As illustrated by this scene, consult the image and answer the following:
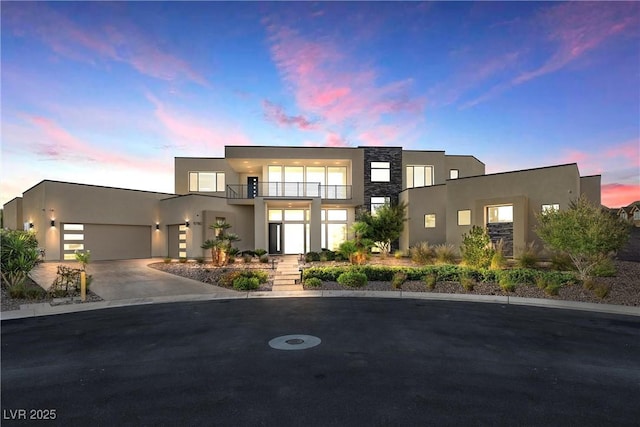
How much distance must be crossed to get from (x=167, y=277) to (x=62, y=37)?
1042cm

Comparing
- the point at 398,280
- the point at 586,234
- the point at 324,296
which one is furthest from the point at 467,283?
the point at 324,296

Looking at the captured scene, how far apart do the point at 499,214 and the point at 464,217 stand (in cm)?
199

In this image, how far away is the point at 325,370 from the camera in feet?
16.5

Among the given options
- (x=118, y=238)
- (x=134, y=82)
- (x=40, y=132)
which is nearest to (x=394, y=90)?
(x=134, y=82)

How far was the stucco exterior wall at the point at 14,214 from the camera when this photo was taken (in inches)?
1033

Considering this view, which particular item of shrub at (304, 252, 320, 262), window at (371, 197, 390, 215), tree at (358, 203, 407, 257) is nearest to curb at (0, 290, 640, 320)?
shrub at (304, 252, 320, 262)

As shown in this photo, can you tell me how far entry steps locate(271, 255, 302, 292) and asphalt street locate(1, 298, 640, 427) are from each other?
15.6ft

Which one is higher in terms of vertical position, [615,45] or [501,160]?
[615,45]

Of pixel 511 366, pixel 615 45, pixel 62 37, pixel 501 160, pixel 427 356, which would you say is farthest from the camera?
pixel 501 160

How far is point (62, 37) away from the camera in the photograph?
12.3 meters

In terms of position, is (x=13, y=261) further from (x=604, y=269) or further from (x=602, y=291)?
(x=604, y=269)

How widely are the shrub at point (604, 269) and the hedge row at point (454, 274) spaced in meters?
0.78

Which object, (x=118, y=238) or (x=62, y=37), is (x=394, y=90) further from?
(x=118, y=238)

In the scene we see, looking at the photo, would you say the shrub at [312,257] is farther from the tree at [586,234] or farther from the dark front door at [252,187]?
the tree at [586,234]
